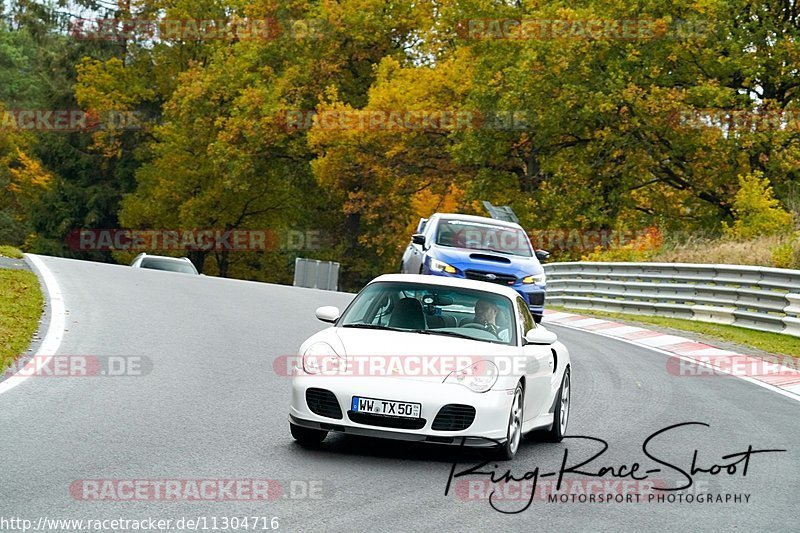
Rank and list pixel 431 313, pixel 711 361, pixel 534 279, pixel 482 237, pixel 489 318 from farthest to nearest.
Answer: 1. pixel 482 237
2. pixel 534 279
3. pixel 711 361
4. pixel 431 313
5. pixel 489 318

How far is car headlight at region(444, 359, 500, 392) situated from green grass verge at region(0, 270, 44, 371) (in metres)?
5.16

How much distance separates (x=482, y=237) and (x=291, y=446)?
11411 mm

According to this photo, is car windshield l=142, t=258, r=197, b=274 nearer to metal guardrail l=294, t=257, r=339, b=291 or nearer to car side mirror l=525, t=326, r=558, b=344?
metal guardrail l=294, t=257, r=339, b=291

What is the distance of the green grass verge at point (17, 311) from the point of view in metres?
12.9

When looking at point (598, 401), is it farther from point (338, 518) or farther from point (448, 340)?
point (338, 518)

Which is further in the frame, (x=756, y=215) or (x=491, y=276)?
(x=756, y=215)

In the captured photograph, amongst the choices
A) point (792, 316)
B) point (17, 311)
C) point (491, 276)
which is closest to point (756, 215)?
point (792, 316)

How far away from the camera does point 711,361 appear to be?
18.1 m

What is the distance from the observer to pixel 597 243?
1630 inches

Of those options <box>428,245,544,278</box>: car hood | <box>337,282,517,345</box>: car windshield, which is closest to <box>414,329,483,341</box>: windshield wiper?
<box>337,282,517,345</box>: car windshield

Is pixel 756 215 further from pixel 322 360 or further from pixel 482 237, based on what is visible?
pixel 322 360

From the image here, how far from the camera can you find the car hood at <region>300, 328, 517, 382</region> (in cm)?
863

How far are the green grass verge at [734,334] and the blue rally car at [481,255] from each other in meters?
3.88

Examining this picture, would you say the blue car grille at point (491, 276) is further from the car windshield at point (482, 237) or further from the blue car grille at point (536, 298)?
the car windshield at point (482, 237)
